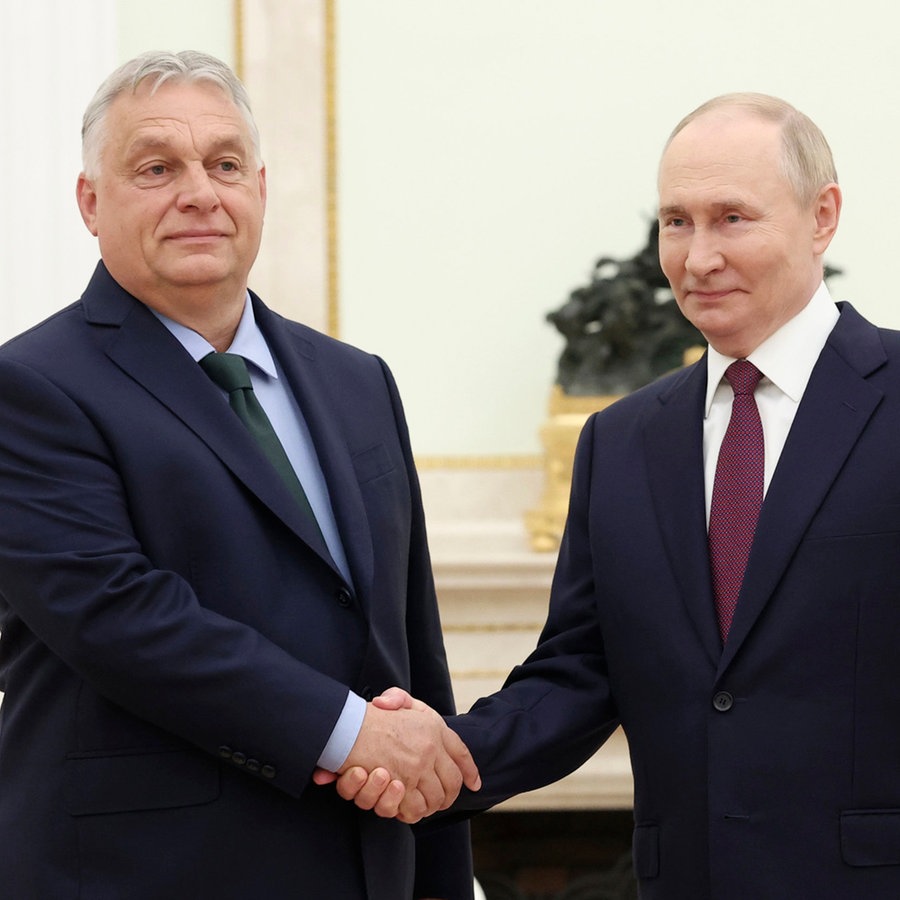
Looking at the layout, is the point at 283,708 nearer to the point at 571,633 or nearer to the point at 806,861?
the point at 571,633

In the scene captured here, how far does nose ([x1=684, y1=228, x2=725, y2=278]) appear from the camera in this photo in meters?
2.29

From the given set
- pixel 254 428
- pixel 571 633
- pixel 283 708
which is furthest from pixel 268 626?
pixel 571 633

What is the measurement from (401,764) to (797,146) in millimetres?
1082

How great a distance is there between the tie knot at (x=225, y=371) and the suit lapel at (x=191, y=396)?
2.0 inches

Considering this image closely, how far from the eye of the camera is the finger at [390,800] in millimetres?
2270

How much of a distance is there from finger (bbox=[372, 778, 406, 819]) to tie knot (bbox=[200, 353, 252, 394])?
635 millimetres

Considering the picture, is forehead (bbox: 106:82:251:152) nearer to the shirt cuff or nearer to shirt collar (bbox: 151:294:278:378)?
shirt collar (bbox: 151:294:278:378)

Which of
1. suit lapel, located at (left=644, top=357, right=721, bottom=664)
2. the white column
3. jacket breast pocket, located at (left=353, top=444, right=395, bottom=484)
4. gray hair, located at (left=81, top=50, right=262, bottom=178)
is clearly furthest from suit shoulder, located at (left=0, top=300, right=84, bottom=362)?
the white column

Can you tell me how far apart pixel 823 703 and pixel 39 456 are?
1145mm

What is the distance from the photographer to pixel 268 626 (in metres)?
2.24

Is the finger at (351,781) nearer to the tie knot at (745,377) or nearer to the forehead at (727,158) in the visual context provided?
the tie knot at (745,377)

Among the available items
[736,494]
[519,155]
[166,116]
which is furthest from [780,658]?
[519,155]

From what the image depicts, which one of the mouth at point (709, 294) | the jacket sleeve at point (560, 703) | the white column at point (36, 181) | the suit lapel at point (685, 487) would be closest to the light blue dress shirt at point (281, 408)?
the jacket sleeve at point (560, 703)

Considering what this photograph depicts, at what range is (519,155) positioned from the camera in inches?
210
